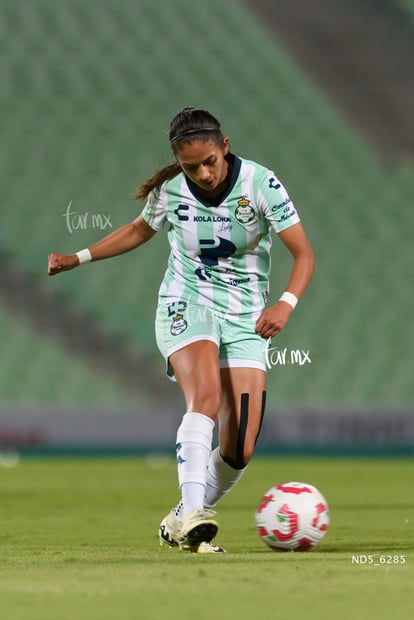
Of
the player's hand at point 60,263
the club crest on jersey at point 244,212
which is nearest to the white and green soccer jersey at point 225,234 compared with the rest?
the club crest on jersey at point 244,212

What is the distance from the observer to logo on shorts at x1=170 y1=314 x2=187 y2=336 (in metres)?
4.84

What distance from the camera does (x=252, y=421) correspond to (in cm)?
495

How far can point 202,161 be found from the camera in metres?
4.56

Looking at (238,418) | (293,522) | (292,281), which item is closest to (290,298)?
(292,281)

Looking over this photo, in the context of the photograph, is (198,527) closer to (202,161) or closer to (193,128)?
(202,161)

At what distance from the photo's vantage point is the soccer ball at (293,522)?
4.64m

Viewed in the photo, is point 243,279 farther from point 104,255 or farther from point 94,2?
point 94,2

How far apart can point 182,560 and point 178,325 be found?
1064 mm

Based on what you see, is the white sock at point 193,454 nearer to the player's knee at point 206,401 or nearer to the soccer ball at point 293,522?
the player's knee at point 206,401

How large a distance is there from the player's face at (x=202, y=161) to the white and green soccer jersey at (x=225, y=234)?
193 mm

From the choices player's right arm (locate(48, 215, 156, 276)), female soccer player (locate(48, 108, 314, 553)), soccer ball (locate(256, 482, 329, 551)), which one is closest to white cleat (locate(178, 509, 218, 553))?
female soccer player (locate(48, 108, 314, 553))

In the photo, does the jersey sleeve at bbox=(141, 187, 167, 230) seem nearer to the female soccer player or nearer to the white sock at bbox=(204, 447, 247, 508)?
the female soccer player

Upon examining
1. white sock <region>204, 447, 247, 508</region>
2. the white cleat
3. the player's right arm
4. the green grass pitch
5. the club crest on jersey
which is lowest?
the green grass pitch

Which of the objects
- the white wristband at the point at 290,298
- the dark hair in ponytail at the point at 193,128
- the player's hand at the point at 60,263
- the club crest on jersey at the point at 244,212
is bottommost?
the white wristband at the point at 290,298
